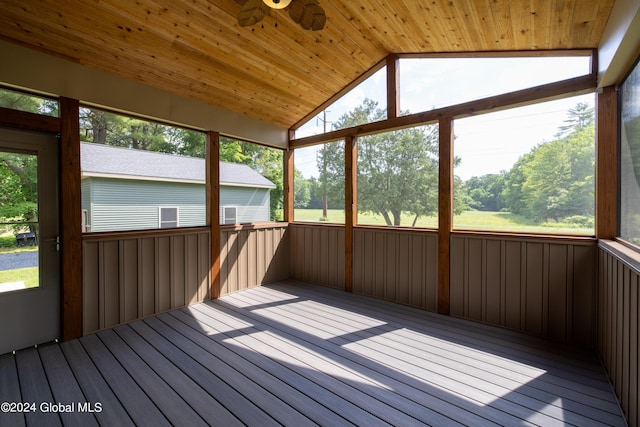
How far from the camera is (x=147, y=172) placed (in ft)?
11.8

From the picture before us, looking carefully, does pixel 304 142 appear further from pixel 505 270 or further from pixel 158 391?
pixel 158 391

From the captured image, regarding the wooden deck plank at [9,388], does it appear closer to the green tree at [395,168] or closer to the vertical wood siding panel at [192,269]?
the vertical wood siding panel at [192,269]

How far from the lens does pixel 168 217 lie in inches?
148

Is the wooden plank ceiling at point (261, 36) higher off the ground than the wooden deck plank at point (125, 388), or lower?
higher

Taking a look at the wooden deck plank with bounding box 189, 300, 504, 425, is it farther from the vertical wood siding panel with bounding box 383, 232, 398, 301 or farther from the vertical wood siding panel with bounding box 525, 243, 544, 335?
the vertical wood siding panel with bounding box 383, 232, 398, 301

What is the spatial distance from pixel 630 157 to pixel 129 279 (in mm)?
4853

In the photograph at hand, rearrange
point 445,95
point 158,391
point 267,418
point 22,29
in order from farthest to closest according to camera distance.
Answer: point 445,95, point 22,29, point 158,391, point 267,418

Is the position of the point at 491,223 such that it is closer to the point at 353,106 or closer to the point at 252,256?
the point at 353,106

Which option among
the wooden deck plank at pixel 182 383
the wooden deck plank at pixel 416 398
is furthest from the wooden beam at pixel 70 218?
the wooden deck plank at pixel 416 398

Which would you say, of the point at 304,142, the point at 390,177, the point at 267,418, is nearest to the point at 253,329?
the point at 267,418

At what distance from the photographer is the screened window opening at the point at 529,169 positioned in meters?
2.80

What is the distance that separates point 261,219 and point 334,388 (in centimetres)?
330

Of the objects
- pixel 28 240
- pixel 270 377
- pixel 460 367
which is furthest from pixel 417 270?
pixel 28 240

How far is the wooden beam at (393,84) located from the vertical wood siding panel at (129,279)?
12.1ft
